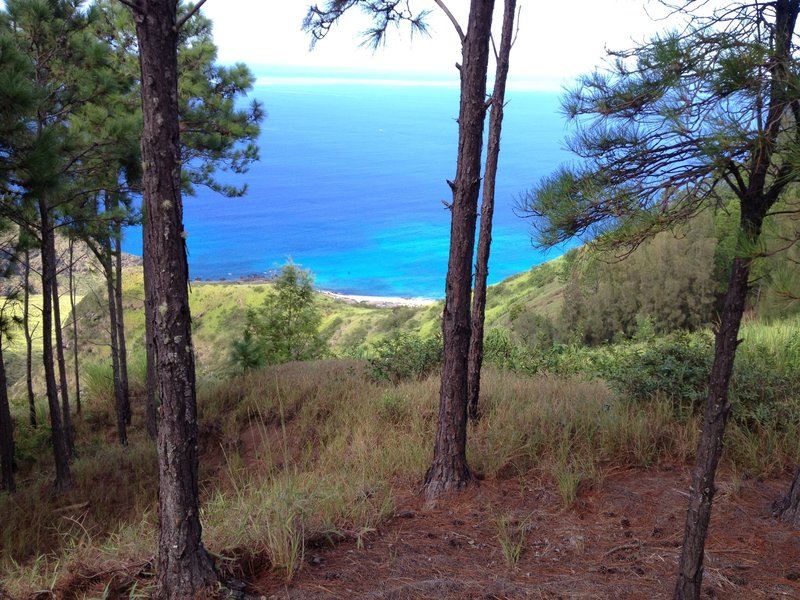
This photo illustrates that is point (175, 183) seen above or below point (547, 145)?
below

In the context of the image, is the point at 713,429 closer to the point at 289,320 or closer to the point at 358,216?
the point at 289,320

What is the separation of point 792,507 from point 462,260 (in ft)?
9.37

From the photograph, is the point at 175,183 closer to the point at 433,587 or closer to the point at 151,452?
the point at 433,587

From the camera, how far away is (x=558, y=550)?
4.02 metres

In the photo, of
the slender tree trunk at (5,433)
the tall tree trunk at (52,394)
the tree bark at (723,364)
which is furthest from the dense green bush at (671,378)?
the slender tree trunk at (5,433)

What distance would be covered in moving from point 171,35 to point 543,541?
12.3 ft

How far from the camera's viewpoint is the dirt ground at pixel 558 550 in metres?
3.42

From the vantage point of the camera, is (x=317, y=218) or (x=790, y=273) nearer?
(x=790, y=273)

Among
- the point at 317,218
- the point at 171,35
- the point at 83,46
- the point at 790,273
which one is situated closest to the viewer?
the point at 790,273

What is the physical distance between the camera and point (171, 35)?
9.96 ft

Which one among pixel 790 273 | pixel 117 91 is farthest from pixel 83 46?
pixel 790 273

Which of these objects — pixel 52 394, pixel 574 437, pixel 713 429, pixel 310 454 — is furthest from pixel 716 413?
pixel 52 394

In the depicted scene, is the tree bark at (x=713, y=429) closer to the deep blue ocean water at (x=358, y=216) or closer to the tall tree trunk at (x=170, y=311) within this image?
the tall tree trunk at (x=170, y=311)

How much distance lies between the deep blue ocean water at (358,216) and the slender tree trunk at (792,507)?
153 ft
